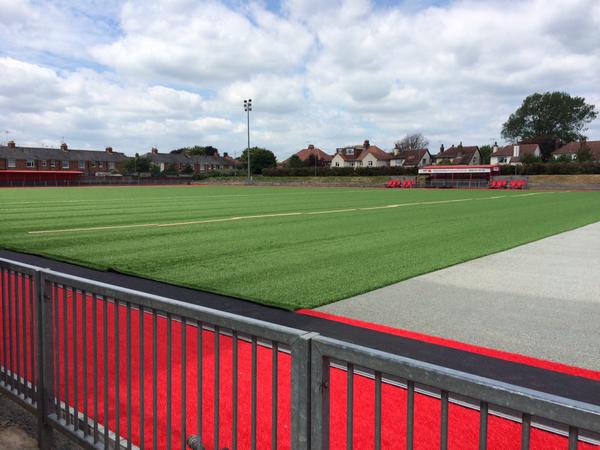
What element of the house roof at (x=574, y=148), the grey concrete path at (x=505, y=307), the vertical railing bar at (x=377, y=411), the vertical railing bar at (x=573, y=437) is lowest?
the grey concrete path at (x=505, y=307)

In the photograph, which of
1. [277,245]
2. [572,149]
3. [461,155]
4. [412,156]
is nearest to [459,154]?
[461,155]

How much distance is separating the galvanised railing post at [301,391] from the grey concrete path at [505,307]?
11.2 ft

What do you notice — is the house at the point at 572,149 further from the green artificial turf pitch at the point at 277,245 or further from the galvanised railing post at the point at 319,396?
the galvanised railing post at the point at 319,396

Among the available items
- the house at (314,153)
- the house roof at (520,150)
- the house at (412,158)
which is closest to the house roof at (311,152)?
the house at (314,153)

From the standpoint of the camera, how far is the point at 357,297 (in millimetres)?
6781

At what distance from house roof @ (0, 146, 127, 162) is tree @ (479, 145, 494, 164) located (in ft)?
321

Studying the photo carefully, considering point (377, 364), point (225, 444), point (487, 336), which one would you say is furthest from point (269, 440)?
point (487, 336)

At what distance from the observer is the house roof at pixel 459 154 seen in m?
127

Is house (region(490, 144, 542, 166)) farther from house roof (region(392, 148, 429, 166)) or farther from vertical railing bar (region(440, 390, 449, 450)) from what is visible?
vertical railing bar (region(440, 390, 449, 450))

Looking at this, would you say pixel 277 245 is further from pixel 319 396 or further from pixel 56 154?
pixel 56 154

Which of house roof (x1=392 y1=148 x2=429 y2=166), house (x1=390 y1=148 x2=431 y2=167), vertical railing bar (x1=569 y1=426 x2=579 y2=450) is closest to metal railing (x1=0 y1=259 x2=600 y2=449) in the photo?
vertical railing bar (x1=569 y1=426 x2=579 y2=450)

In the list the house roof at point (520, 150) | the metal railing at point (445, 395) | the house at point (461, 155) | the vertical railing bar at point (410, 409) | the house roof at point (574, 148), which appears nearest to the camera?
the metal railing at point (445, 395)


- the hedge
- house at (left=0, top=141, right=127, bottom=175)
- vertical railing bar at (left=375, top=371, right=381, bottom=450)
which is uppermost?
house at (left=0, top=141, right=127, bottom=175)

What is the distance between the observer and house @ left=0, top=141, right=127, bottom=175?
4029 inches
